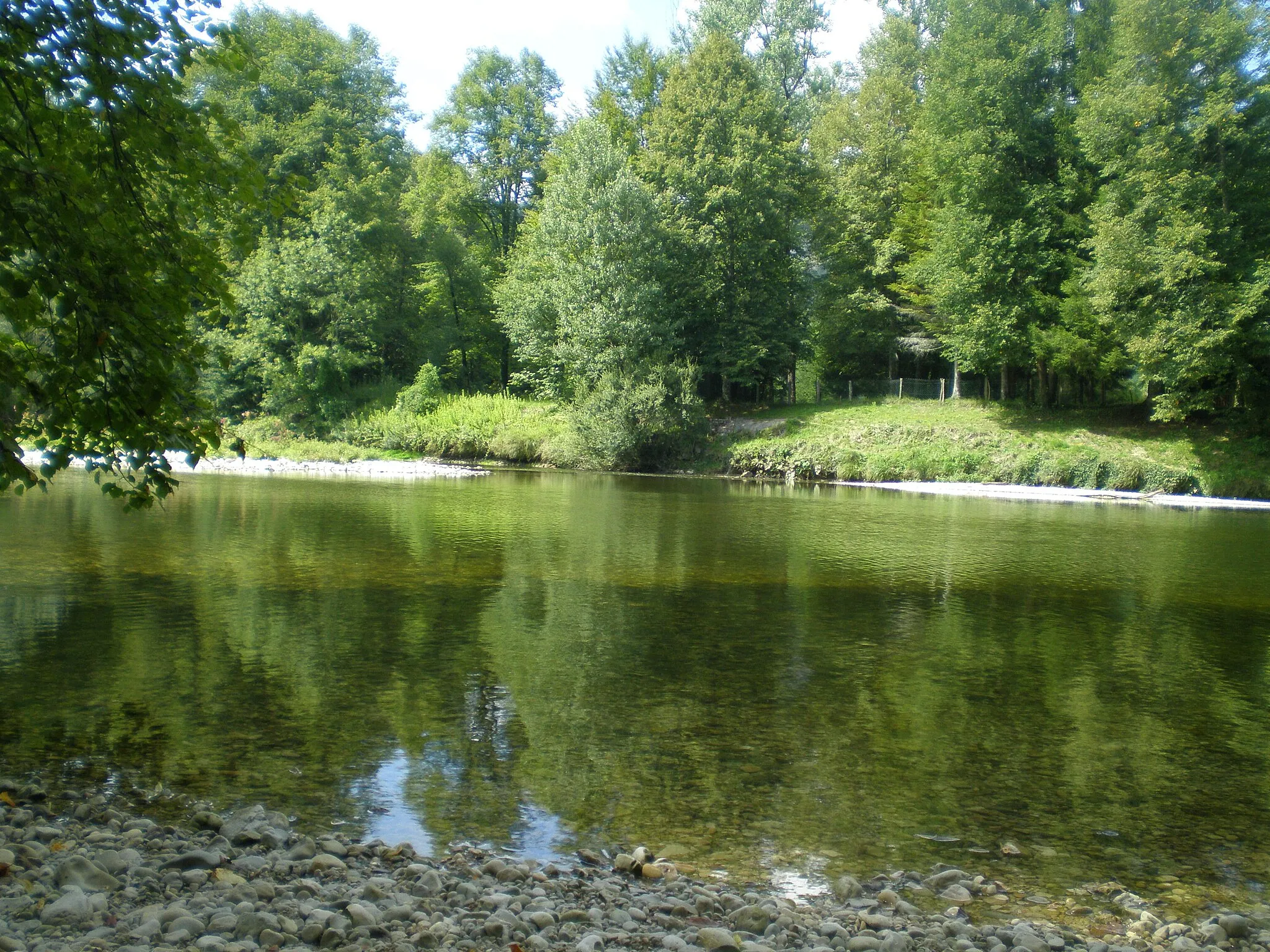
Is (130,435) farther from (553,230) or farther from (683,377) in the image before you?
(553,230)

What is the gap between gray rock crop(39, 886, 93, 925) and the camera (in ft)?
13.6

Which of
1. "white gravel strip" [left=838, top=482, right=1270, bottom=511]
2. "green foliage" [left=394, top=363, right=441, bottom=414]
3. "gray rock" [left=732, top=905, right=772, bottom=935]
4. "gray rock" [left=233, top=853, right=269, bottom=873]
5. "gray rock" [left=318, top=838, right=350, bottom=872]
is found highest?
"green foliage" [left=394, top=363, right=441, bottom=414]

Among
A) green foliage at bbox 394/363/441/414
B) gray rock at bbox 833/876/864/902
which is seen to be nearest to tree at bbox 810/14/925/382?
green foliage at bbox 394/363/441/414

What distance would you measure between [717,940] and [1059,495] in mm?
32145

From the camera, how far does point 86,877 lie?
15.1 feet

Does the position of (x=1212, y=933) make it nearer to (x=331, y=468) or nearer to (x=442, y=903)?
(x=442, y=903)

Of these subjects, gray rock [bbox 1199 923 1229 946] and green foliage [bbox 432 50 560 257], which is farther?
green foliage [bbox 432 50 560 257]

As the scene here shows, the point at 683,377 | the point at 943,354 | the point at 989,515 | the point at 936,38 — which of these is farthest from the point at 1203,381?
the point at 936,38

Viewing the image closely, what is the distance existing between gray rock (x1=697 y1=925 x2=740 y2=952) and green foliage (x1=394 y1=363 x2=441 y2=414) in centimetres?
4348

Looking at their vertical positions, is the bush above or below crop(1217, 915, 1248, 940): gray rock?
above

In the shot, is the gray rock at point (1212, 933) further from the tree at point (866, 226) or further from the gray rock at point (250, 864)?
the tree at point (866, 226)

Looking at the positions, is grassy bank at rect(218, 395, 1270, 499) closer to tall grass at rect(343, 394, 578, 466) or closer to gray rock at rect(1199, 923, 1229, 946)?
tall grass at rect(343, 394, 578, 466)

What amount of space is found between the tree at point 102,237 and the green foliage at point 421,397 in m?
41.0

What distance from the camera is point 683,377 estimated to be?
135 ft
